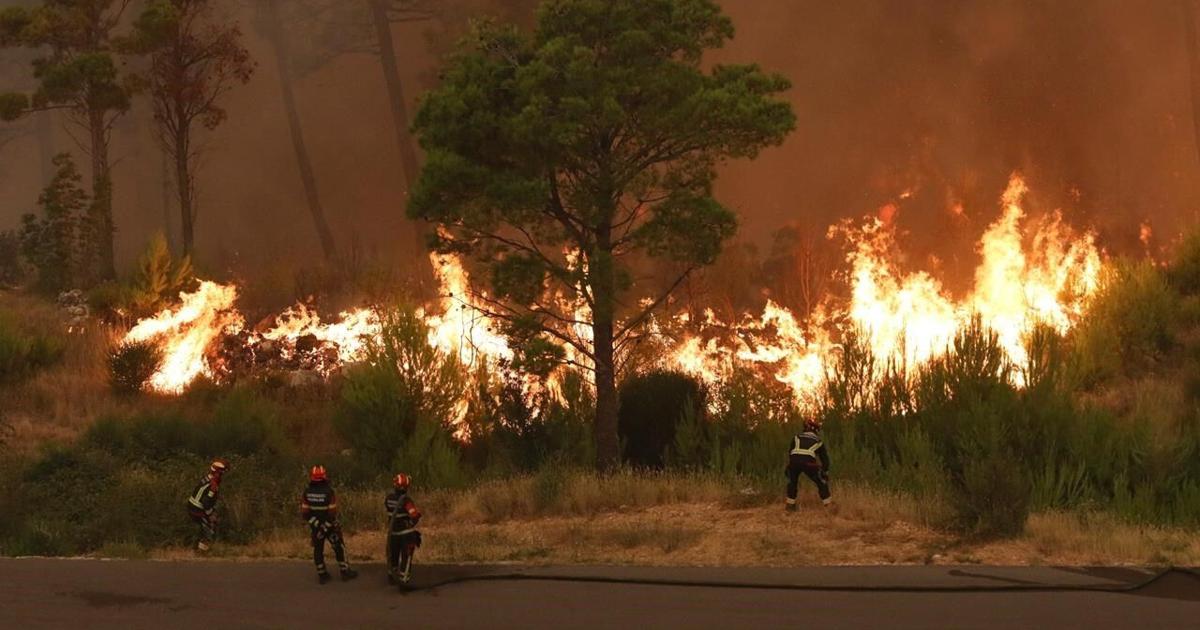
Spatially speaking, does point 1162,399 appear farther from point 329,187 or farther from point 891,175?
point 329,187

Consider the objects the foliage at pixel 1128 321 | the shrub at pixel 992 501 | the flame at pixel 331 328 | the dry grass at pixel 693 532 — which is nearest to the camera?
the dry grass at pixel 693 532

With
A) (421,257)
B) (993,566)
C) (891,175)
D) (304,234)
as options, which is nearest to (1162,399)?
(993,566)

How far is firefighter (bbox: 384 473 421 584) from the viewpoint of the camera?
13.7 metres

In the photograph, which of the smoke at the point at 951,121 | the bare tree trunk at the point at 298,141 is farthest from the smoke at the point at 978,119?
the bare tree trunk at the point at 298,141

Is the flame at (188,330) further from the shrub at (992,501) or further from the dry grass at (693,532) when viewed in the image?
the shrub at (992,501)

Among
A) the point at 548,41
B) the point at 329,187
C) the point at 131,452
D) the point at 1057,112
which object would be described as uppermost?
the point at 329,187

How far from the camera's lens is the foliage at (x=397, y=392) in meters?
25.8

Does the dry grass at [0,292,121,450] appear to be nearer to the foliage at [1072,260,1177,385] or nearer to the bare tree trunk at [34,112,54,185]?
the foliage at [1072,260,1177,385]

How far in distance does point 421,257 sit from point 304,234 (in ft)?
51.5

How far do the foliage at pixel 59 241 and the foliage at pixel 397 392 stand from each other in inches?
589

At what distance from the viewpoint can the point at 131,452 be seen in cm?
2538

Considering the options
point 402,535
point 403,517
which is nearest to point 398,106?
point 403,517

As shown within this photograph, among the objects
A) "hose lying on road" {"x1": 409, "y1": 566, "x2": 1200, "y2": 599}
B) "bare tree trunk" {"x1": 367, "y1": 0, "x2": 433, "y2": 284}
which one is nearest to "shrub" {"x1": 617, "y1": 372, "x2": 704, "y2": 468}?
"hose lying on road" {"x1": 409, "y1": 566, "x2": 1200, "y2": 599}

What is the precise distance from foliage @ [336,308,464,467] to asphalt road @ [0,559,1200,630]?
10.7m
